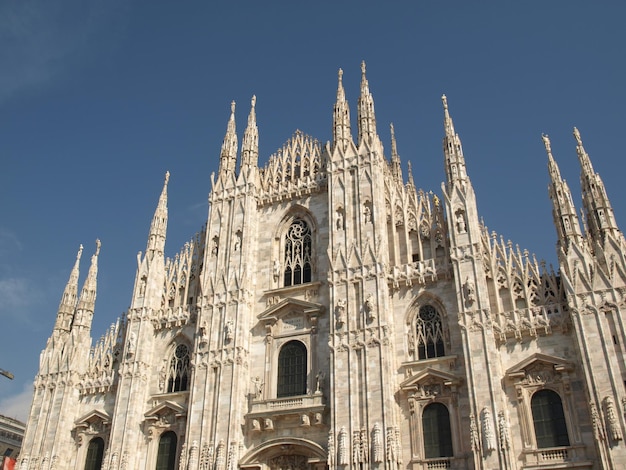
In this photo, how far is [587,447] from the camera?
837 inches

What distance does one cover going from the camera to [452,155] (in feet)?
93.5

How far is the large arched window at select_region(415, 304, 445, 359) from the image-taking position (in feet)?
82.7

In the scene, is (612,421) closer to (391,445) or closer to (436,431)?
(436,431)

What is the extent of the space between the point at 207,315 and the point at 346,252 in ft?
23.2

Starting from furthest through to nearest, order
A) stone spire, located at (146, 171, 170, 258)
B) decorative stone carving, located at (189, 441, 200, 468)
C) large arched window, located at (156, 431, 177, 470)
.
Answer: stone spire, located at (146, 171, 170, 258) < large arched window, located at (156, 431, 177, 470) < decorative stone carving, located at (189, 441, 200, 468)

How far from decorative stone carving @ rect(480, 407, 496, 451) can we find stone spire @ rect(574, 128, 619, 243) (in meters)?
7.97

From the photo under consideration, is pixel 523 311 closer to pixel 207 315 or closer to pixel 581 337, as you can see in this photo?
pixel 581 337

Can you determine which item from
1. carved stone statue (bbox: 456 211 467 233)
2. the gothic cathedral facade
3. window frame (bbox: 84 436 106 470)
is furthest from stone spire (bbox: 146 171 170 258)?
carved stone statue (bbox: 456 211 467 233)

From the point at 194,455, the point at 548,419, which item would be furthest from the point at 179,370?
the point at 548,419

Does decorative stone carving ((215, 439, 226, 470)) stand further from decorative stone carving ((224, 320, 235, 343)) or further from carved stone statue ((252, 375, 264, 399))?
decorative stone carving ((224, 320, 235, 343))

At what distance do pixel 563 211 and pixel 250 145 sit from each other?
639 inches

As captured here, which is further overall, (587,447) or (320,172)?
(320,172)

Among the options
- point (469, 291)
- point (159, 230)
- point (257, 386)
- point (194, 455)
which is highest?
point (159, 230)

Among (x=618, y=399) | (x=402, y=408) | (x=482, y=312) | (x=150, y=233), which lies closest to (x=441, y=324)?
(x=482, y=312)
